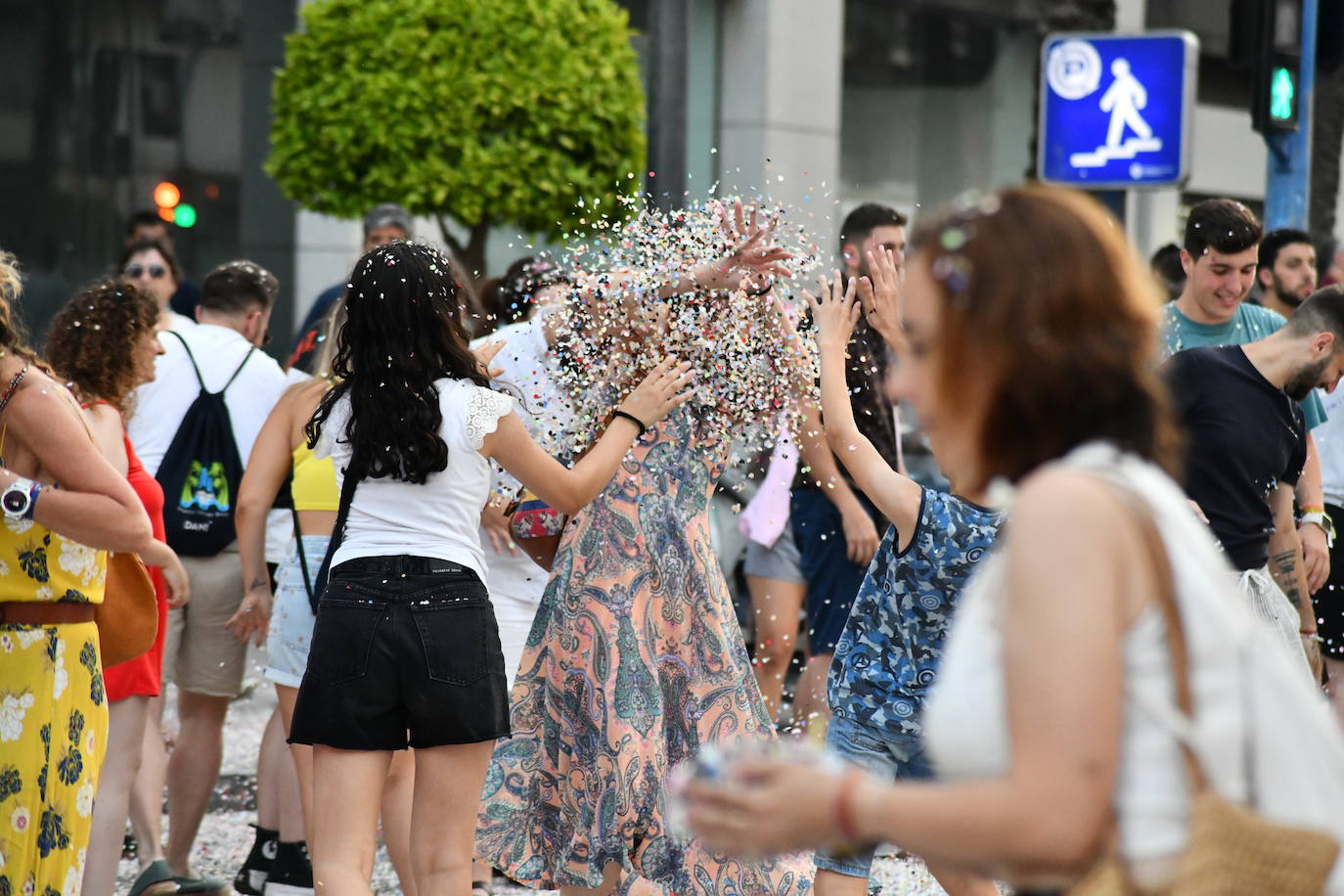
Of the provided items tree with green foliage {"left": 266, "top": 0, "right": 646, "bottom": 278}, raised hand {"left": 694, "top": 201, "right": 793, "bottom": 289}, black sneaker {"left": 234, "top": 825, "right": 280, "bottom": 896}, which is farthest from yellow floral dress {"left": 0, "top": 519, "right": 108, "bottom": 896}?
tree with green foliage {"left": 266, "top": 0, "right": 646, "bottom": 278}

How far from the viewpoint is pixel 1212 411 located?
15.9ft

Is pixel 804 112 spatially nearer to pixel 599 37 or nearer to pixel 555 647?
pixel 599 37

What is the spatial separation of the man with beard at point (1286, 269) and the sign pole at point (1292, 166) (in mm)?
1533

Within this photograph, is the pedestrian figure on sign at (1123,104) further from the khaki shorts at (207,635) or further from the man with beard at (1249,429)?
the khaki shorts at (207,635)

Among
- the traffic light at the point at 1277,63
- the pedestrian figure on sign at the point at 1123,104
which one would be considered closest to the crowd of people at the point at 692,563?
the pedestrian figure on sign at the point at 1123,104

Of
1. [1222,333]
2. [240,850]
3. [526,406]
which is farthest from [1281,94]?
[240,850]

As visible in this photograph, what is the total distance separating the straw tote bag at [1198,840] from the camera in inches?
72.6

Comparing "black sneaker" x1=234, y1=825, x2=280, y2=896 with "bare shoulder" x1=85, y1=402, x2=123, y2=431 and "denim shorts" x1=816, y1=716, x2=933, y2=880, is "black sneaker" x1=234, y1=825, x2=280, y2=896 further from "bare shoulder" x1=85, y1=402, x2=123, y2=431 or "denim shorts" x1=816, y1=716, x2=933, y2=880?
"denim shorts" x1=816, y1=716, x2=933, y2=880

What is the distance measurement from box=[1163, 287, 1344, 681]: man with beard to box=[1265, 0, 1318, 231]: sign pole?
4779mm

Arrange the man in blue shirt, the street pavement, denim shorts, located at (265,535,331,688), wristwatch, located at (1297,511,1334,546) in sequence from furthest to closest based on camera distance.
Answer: wristwatch, located at (1297,511,1334,546), the man in blue shirt, the street pavement, denim shorts, located at (265,535,331,688)

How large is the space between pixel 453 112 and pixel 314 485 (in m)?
4.16

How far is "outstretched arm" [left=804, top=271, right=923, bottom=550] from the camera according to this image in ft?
13.4

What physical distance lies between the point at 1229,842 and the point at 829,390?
7.78 ft

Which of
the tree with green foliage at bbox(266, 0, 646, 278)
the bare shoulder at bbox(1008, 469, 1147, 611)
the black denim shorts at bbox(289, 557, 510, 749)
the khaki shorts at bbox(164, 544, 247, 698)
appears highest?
the tree with green foliage at bbox(266, 0, 646, 278)
